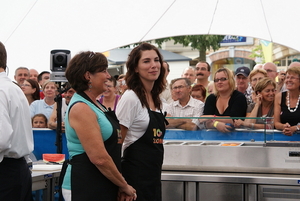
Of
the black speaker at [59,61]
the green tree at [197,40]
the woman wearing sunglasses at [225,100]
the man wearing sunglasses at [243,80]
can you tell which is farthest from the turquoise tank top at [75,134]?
the green tree at [197,40]

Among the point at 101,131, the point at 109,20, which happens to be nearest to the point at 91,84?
the point at 101,131

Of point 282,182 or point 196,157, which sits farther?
point 196,157

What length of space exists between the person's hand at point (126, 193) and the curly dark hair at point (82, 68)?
1.92 feet

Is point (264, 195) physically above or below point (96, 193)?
below

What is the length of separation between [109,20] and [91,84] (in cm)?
502

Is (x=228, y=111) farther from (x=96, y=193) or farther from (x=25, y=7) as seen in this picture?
(x=25, y=7)

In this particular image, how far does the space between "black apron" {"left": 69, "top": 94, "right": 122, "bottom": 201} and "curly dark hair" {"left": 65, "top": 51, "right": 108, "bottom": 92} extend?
0.07m

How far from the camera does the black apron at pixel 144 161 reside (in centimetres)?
252

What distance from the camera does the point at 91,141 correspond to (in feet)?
7.19

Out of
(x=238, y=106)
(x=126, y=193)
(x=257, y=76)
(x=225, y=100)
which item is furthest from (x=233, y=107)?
(x=126, y=193)

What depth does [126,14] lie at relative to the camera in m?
7.24

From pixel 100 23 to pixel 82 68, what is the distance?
499 cm

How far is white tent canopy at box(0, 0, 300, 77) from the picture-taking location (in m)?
6.99

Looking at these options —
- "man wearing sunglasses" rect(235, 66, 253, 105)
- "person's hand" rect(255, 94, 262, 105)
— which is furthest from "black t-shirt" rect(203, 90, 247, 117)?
"man wearing sunglasses" rect(235, 66, 253, 105)
